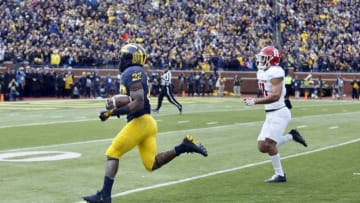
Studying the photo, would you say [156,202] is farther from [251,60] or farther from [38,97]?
[251,60]

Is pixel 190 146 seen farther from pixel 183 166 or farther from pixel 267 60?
pixel 183 166

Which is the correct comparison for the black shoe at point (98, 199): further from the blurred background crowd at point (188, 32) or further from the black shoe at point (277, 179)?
the blurred background crowd at point (188, 32)

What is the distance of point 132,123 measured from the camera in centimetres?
820

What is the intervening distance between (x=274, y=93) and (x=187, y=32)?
35643 millimetres

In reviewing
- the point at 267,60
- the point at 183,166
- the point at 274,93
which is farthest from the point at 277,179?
the point at 183,166

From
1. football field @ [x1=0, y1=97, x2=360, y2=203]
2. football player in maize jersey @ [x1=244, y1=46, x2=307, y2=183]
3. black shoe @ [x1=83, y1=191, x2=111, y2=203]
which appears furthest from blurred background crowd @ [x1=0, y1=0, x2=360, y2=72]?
black shoe @ [x1=83, y1=191, x2=111, y2=203]

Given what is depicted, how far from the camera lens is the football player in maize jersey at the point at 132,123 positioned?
26.1 ft

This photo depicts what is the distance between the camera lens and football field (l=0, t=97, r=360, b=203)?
352 inches

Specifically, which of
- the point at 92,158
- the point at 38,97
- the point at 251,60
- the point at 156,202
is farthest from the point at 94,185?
the point at 251,60

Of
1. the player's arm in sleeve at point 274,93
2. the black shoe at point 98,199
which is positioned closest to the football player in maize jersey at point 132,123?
the black shoe at point 98,199

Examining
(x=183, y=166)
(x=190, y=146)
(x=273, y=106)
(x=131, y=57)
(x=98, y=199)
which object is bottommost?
(x=183, y=166)

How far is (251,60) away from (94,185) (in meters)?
34.6

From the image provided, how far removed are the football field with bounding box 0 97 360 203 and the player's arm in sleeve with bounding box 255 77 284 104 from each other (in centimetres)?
104

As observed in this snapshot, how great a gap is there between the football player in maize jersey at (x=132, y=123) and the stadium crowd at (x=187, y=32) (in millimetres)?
33383
